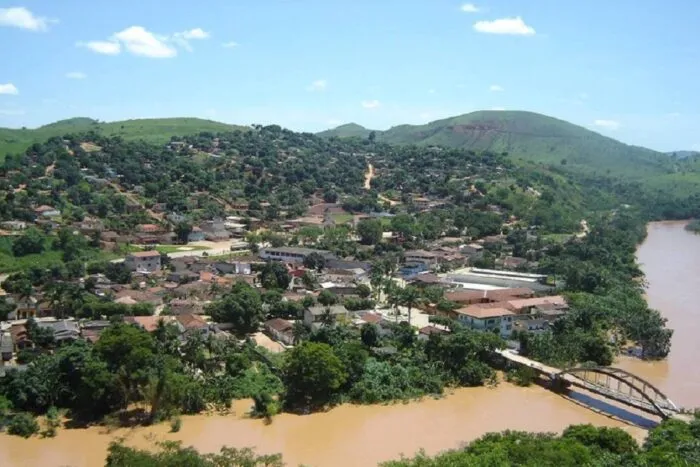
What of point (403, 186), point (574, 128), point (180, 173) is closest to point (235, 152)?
point (180, 173)

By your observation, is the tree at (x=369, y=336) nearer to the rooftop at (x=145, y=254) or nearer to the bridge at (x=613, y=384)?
the bridge at (x=613, y=384)

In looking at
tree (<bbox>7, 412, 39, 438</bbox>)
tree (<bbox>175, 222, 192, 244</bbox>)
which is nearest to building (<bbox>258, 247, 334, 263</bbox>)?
tree (<bbox>175, 222, 192, 244</bbox>)

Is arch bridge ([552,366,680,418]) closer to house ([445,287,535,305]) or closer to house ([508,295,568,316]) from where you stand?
house ([508,295,568,316])

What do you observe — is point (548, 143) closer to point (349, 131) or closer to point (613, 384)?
point (349, 131)

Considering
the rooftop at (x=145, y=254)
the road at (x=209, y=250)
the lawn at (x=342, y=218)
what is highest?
the lawn at (x=342, y=218)

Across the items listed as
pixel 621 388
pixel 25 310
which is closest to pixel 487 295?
pixel 621 388

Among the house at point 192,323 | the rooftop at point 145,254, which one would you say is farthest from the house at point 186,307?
the rooftop at point 145,254
